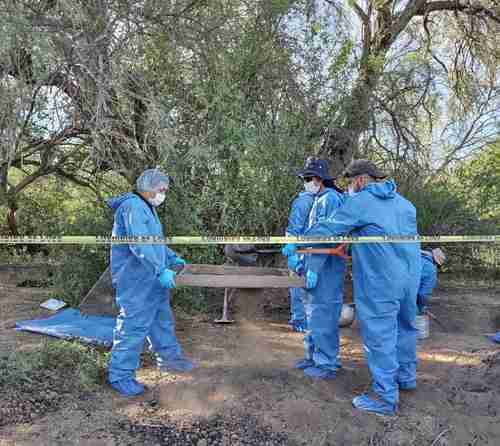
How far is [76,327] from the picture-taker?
16.0 ft

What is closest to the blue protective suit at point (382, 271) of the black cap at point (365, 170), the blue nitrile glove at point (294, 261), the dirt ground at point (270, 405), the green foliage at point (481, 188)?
the black cap at point (365, 170)

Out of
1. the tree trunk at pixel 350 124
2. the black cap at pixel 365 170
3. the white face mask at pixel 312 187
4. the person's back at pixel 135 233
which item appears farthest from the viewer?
the tree trunk at pixel 350 124

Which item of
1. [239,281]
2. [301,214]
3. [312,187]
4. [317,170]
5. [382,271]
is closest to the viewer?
[382,271]

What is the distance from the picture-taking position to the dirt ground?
310cm

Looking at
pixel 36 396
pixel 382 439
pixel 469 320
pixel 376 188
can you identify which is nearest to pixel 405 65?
pixel 469 320

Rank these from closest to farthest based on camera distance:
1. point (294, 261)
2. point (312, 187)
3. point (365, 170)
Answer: point (365, 170) < point (294, 261) < point (312, 187)

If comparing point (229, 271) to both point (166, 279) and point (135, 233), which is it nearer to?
point (166, 279)

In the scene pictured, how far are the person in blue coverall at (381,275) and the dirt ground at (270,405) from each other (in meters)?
0.26

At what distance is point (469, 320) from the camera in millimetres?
6082

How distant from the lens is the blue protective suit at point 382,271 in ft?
11.1

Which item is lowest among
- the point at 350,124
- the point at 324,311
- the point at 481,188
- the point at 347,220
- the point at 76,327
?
the point at 76,327

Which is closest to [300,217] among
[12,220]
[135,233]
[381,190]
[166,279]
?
[381,190]

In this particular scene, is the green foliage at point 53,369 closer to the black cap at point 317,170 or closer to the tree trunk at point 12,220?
the black cap at point 317,170

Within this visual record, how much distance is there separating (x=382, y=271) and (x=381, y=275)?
0.03 m
